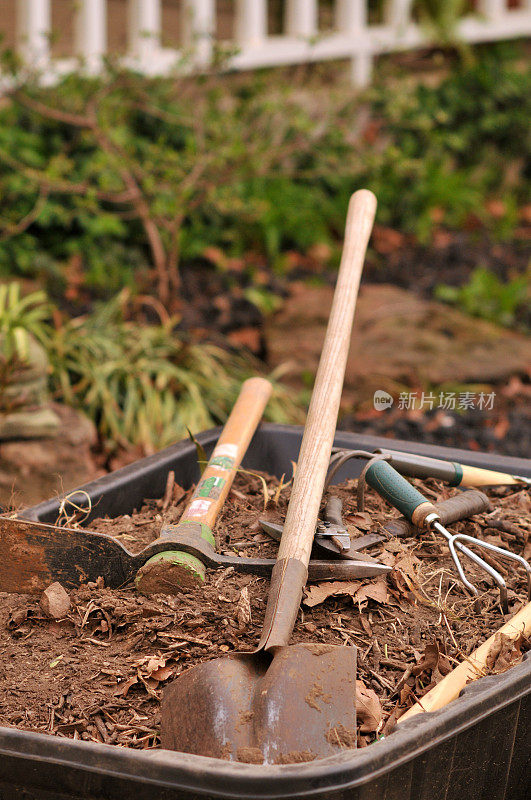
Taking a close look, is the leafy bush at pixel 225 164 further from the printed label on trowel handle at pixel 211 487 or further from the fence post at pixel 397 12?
the printed label on trowel handle at pixel 211 487

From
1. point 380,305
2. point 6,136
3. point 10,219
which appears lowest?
point 380,305

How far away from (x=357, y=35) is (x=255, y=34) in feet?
2.68

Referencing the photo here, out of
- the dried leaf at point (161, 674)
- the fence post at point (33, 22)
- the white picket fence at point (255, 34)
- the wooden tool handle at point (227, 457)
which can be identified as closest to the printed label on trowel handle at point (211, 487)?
the wooden tool handle at point (227, 457)

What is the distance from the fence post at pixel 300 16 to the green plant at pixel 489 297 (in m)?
2.11

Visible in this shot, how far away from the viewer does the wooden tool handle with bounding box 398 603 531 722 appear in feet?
3.69

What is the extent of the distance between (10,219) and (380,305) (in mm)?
1871

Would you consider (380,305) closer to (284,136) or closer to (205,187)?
(205,187)

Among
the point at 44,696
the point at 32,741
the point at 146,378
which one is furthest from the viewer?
the point at 146,378

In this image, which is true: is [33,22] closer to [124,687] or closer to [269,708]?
[124,687]

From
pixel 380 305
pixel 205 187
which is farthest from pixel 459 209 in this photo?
pixel 205 187

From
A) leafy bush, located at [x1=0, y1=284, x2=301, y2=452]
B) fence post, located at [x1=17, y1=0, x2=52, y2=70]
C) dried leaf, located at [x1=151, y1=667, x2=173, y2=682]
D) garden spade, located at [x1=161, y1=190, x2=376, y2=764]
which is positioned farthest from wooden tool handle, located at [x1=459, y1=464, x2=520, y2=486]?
fence post, located at [x1=17, y1=0, x2=52, y2=70]

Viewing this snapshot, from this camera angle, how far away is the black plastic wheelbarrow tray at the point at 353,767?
0.89 meters

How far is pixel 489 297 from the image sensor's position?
4.50 metres

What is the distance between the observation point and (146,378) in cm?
321
